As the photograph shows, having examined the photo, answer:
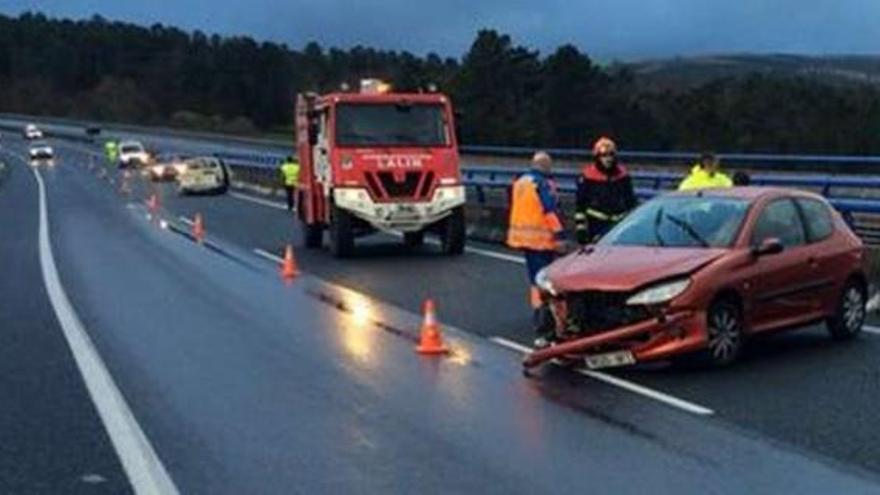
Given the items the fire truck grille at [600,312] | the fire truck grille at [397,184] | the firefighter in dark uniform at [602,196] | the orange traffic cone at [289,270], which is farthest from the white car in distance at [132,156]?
the fire truck grille at [600,312]

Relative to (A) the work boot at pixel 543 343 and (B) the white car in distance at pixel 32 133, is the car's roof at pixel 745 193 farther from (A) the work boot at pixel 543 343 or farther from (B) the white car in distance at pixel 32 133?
(B) the white car in distance at pixel 32 133

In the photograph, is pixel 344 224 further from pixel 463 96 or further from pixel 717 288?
pixel 463 96

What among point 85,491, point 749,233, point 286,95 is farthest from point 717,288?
point 286,95

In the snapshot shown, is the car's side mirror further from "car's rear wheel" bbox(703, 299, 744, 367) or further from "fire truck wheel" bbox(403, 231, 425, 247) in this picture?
"fire truck wheel" bbox(403, 231, 425, 247)

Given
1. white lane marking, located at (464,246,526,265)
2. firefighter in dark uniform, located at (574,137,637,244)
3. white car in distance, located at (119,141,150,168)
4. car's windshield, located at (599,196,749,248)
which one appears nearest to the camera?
car's windshield, located at (599,196,749,248)

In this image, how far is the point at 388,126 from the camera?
80.0 ft

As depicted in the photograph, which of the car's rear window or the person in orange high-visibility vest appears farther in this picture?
the person in orange high-visibility vest

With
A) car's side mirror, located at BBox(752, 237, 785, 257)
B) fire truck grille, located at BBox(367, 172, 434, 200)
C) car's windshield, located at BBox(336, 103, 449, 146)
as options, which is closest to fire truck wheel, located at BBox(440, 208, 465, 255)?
fire truck grille, located at BBox(367, 172, 434, 200)

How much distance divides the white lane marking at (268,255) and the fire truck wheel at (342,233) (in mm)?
973

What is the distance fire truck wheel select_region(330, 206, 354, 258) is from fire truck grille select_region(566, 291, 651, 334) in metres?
13.0

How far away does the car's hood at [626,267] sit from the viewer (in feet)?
36.9

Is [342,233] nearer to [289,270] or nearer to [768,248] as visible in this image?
[289,270]

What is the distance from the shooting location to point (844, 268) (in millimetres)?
12953

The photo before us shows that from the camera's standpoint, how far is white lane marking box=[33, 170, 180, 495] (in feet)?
25.0
